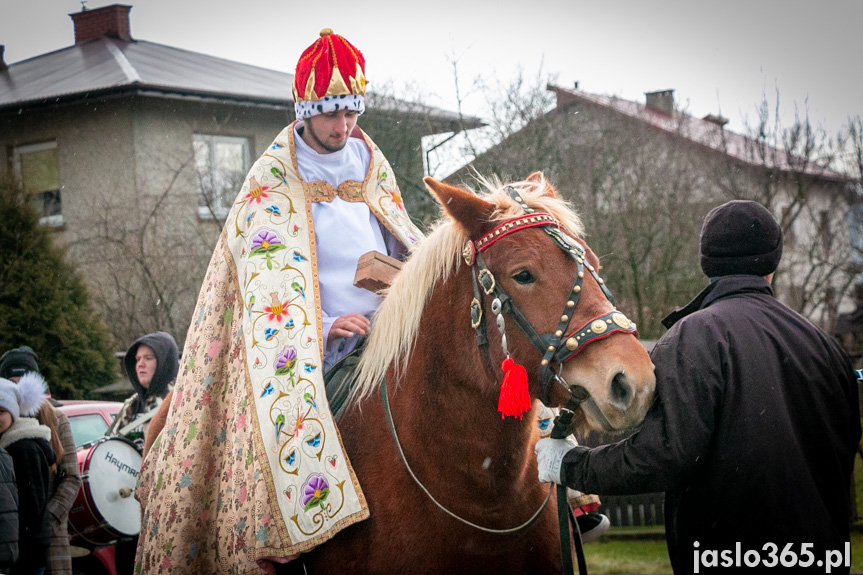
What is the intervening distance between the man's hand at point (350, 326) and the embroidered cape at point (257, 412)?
0.21ft

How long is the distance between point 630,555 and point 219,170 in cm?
891

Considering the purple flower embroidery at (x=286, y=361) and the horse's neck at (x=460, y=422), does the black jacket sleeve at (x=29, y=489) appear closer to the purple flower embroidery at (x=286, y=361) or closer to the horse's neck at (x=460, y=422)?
the purple flower embroidery at (x=286, y=361)

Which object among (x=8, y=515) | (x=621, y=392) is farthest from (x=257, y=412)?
(x=8, y=515)

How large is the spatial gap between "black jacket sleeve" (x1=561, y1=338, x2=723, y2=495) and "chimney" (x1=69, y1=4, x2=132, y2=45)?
18805mm

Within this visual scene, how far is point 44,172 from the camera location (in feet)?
51.2

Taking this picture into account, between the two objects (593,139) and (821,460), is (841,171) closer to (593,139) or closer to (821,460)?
(593,139)

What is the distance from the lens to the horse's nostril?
2.25 metres

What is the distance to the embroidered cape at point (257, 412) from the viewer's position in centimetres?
286

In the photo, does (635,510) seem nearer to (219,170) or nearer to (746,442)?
(746,442)

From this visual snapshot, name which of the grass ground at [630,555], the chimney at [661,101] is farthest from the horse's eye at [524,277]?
the chimney at [661,101]

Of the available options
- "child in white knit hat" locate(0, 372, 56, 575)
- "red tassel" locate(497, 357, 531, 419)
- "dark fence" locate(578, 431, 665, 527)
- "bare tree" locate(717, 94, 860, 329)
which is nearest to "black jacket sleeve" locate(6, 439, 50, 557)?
"child in white knit hat" locate(0, 372, 56, 575)

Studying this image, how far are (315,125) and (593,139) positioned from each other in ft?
29.7

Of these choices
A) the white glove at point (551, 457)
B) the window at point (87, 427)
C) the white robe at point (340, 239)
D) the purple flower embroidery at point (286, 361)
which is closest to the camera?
the white glove at point (551, 457)

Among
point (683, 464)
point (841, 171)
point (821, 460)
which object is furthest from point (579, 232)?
point (841, 171)
